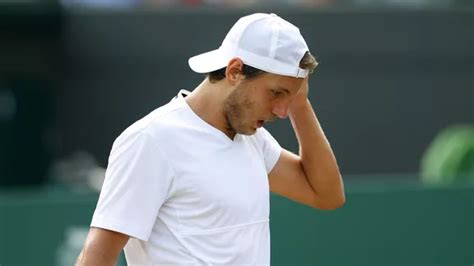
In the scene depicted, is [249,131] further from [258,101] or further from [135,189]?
[135,189]

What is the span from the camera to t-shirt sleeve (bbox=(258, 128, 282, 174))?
11.8ft

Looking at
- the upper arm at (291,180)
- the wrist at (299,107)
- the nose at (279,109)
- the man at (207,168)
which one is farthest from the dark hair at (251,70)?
the upper arm at (291,180)

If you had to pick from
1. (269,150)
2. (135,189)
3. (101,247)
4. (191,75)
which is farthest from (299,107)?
(191,75)

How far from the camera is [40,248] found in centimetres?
865

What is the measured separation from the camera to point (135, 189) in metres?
3.20

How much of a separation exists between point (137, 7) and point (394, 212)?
546 cm

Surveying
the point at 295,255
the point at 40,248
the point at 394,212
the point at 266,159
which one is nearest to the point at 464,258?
the point at 394,212

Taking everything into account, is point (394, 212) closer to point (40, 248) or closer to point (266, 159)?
point (40, 248)

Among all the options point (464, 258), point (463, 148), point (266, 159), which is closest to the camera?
point (266, 159)

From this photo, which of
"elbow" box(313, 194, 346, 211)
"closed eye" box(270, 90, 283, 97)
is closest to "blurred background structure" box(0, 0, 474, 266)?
"elbow" box(313, 194, 346, 211)

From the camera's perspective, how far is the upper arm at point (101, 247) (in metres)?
3.17

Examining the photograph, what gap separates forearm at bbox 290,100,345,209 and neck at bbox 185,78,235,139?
32 centimetres

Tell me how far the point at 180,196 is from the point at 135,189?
135 mm

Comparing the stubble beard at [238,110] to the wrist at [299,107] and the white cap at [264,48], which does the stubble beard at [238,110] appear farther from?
the wrist at [299,107]
